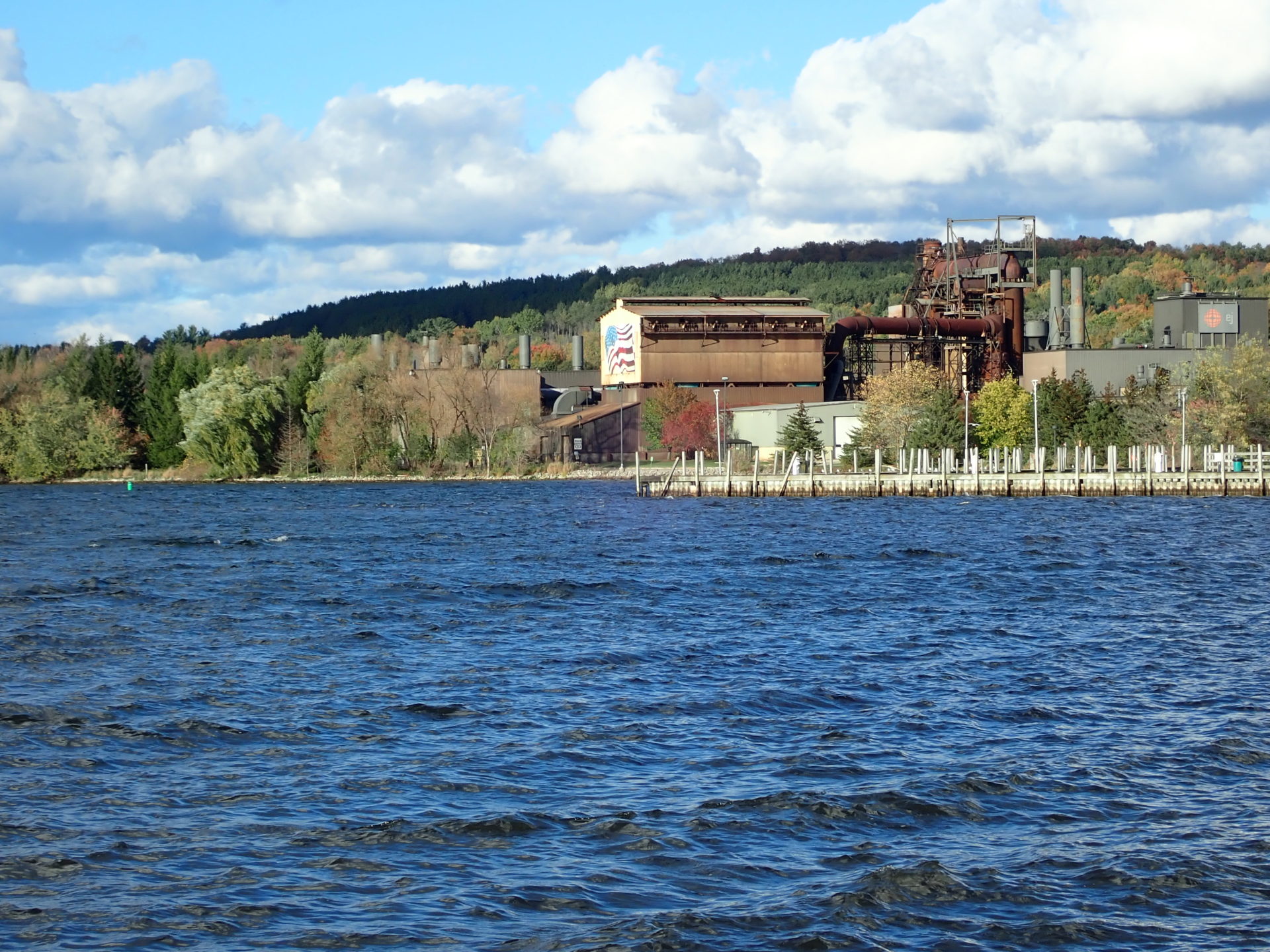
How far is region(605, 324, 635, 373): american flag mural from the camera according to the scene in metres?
133

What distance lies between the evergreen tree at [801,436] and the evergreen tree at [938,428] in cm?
670

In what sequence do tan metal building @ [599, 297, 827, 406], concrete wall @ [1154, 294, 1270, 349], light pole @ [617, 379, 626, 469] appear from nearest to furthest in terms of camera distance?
1. concrete wall @ [1154, 294, 1270, 349]
2. light pole @ [617, 379, 626, 469]
3. tan metal building @ [599, 297, 827, 406]

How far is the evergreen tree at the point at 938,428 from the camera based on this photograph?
99.8m

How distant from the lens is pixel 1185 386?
96.4 metres

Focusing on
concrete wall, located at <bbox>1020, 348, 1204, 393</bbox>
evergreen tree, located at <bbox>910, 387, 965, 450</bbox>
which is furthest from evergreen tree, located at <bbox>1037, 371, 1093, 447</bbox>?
concrete wall, located at <bbox>1020, 348, 1204, 393</bbox>

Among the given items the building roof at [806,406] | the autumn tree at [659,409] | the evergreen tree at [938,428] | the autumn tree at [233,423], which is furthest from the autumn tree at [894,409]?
the autumn tree at [233,423]

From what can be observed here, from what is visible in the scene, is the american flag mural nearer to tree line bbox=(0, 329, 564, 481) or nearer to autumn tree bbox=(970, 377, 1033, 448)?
tree line bbox=(0, 329, 564, 481)

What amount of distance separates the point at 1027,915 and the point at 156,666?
19.0m

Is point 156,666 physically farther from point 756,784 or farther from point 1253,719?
point 1253,719

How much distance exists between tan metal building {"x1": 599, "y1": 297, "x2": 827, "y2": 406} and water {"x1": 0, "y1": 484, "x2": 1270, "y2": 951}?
86987 mm

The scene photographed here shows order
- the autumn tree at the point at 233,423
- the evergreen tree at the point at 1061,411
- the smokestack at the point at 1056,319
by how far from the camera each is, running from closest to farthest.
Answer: the evergreen tree at the point at 1061,411 → the autumn tree at the point at 233,423 → the smokestack at the point at 1056,319

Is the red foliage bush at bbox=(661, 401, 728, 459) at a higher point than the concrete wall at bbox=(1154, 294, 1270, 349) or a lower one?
lower

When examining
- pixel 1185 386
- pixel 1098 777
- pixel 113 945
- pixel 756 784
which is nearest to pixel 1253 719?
pixel 1098 777

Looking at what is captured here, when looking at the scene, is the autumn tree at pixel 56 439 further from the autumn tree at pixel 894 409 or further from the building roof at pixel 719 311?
the autumn tree at pixel 894 409
